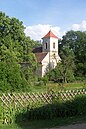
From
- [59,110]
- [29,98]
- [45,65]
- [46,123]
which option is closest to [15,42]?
[45,65]

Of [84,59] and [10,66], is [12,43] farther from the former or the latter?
[84,59]

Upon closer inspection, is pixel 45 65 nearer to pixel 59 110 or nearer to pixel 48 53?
pixel 48 53

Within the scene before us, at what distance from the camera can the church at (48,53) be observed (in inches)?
2931

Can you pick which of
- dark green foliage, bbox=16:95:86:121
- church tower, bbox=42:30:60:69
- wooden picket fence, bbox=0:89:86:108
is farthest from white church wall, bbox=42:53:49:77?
dark green foliage, bbox=16:95:86:121

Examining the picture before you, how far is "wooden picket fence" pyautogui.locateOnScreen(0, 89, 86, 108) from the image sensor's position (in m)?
11.8

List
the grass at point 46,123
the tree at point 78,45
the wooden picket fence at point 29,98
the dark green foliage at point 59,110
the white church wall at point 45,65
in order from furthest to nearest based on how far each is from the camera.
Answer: the white church wall at point 45,65, the tree at point 78,45, the wooden picket fence at point 29,98, the dark green foliage at point 59,110, the grass at point 46,123

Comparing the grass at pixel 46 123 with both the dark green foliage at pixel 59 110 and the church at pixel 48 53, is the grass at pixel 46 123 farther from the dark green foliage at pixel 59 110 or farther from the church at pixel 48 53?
the church at pixel 48 53

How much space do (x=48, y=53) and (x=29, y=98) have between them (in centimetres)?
6660

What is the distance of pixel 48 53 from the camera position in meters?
78.9

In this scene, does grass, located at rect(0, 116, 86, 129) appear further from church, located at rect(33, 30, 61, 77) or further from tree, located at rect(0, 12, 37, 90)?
church, located at rect(33, 30, 61, 77)

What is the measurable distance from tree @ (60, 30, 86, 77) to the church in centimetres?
548

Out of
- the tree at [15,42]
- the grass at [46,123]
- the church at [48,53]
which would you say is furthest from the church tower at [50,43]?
the grass at [46,123]

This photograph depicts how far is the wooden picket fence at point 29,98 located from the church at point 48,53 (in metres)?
56.8

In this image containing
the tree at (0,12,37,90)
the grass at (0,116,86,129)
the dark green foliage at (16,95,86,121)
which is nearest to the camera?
the grass at (0,116,86,129)
